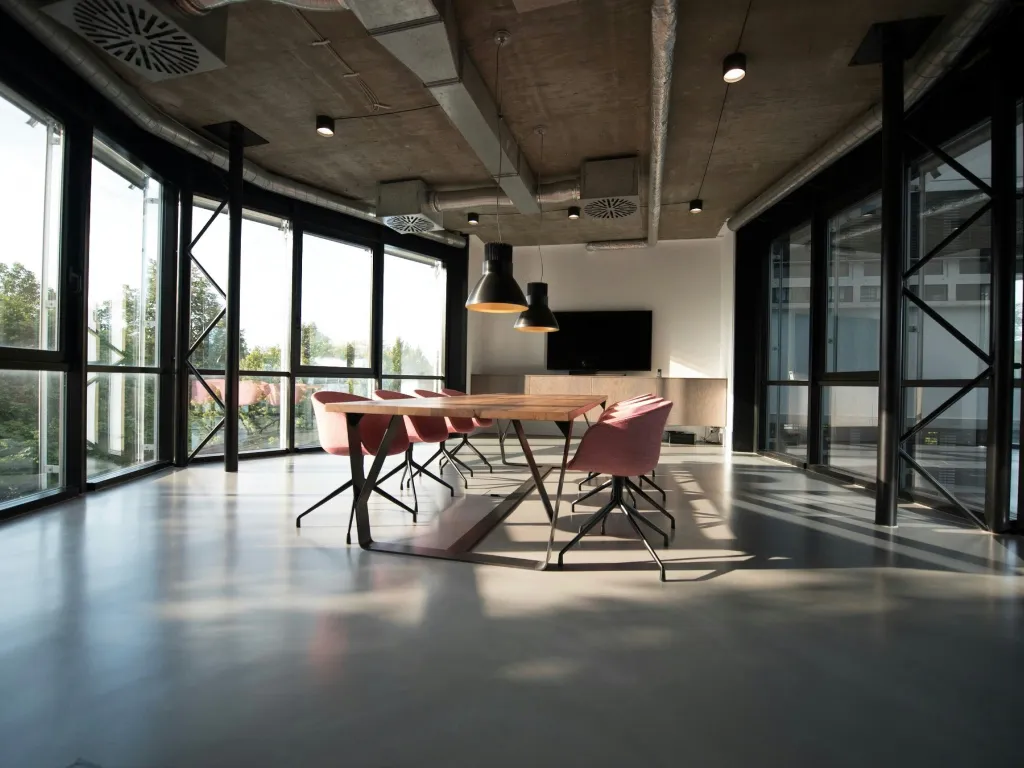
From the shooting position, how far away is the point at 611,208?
586 centimetres

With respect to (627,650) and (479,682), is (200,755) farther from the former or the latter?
(627,650)

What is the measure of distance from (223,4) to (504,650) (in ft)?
11.7

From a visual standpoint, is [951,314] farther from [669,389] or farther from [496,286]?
[669,389]

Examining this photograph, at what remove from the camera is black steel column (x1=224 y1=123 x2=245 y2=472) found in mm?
5160

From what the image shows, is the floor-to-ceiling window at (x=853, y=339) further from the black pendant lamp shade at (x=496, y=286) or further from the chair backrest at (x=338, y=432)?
the chair backrest at (x=338, y=432)

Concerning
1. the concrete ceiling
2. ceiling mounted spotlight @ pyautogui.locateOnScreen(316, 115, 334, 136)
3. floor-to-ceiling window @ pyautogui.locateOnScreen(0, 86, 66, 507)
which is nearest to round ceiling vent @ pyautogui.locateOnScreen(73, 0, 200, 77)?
the concrete ceiling

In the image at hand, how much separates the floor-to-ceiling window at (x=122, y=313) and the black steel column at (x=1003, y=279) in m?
6.35

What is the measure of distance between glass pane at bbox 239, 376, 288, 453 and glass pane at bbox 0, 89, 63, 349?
2.42 metres

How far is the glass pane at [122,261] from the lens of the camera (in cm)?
446

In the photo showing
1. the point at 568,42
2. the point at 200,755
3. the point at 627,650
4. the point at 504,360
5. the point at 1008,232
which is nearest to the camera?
the point at 200,755

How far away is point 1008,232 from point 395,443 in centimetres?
411

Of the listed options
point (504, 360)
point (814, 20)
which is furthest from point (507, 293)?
point (504, 360)

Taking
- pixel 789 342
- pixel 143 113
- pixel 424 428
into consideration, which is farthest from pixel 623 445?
pixel 789 342

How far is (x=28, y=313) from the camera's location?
3.65 metres
